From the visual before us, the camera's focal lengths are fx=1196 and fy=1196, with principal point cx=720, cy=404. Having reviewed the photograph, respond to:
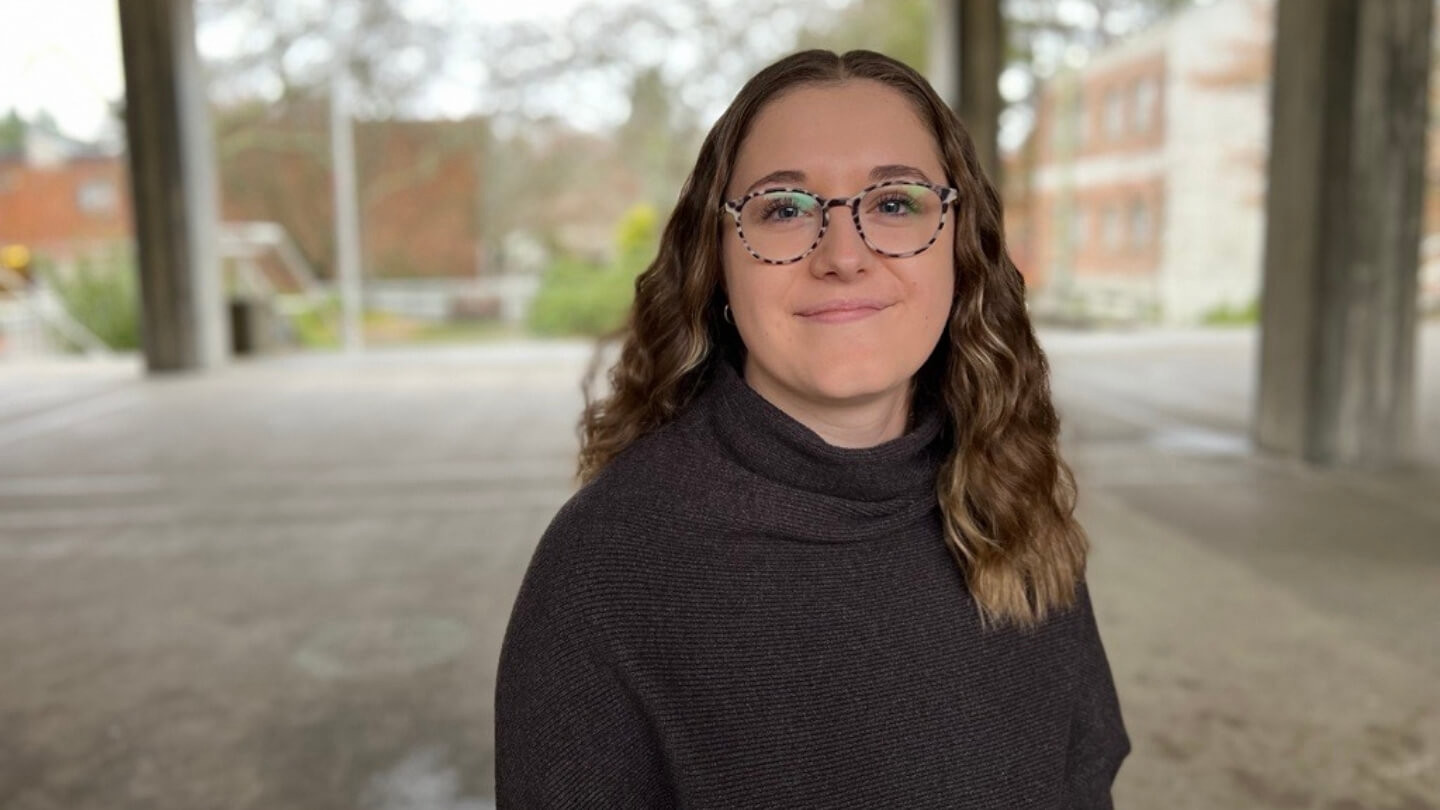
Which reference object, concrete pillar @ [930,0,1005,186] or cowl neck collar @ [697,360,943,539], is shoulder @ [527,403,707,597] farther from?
concrete pillar @ [930,0,1005,186]

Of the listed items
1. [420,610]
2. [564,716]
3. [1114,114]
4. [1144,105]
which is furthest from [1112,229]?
[564,716]

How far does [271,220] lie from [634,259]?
5229 millimetres

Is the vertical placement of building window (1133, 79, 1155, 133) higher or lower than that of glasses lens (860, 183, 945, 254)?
higher

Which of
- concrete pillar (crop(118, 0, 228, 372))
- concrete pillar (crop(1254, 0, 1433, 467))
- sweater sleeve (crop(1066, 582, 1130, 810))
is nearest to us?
sweater sleeve (crop(1066, 582, 1130, 810))

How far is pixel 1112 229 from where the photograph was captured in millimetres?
15500

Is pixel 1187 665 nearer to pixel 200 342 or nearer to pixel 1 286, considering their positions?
pixel 200 342

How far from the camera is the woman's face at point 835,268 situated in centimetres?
113

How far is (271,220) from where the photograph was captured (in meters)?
17.2

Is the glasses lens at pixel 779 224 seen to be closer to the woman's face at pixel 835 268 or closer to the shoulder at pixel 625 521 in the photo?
the woman's face at pixel 835 268

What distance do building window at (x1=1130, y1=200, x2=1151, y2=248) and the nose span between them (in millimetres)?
15056

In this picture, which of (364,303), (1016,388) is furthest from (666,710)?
(364,303)

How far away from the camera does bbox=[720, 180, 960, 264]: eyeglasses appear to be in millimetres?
1125

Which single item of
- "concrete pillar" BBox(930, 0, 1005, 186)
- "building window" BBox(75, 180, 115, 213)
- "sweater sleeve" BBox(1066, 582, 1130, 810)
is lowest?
"sweater sleeve" BBox(1066, 582, 1130, 810)

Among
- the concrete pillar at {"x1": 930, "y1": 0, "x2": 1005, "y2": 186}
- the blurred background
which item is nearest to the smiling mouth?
the blurred background
